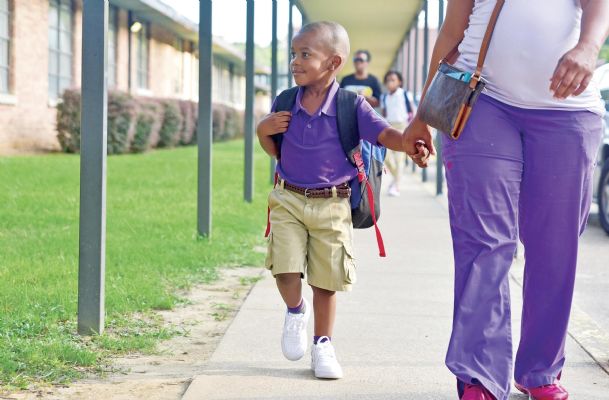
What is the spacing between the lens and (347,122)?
4.24m

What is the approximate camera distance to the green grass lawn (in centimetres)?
451

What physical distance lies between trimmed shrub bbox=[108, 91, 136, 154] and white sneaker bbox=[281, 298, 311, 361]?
17344mm

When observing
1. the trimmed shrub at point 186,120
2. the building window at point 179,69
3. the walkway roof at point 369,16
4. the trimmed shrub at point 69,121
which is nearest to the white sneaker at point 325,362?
the walkway roof at point 369,16

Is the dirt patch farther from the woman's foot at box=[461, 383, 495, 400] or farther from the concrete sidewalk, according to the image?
the woman's foot at box=[461, 383, 495, 400]

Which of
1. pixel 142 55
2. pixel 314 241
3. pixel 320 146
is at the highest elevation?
pixel 142 55

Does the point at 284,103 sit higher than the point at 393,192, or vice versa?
the point at 284,103

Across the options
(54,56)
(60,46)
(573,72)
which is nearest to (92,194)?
(573,72)

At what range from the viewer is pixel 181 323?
17.6ft

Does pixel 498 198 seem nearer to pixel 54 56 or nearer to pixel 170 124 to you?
pixel 54 56

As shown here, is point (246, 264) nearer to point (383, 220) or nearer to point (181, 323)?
point (181, 323)

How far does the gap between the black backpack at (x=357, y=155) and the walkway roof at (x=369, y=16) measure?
12252 millimetres

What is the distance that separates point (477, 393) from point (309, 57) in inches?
58.8

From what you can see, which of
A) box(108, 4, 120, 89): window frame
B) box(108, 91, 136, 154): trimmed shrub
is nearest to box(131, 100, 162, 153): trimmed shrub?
box(108, 91, 136, 154): trimmed shrub

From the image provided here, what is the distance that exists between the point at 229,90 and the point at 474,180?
46334 mm
